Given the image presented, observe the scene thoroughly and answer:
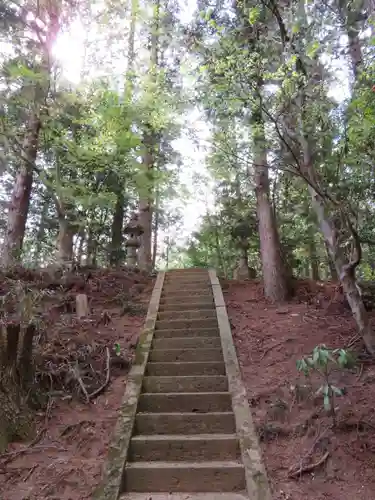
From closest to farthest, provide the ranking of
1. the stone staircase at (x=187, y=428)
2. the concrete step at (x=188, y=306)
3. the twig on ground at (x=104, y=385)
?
the stone staircase at (x=187, y=428) → the twig on ground at (x=104, y=385) → the concrete step at (x=188, y=306)

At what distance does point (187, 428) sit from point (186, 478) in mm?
754

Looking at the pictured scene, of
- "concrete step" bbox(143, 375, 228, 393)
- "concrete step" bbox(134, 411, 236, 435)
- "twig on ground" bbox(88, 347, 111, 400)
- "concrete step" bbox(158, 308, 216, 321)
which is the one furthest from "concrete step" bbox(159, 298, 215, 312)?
"concrete step" bbox(134, 411, 236, 435)

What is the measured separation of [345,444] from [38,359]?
3.88 meters

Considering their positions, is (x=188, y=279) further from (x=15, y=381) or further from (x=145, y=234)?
(x=15, y=381)

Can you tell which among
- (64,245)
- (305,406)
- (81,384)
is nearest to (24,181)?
(64,245)

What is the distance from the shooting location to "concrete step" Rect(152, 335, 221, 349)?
6.36m

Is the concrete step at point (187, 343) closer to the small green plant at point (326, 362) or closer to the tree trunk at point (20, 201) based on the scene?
the small green plant at point (326, 362)

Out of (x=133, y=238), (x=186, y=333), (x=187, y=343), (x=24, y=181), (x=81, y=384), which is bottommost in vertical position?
(x=81, y=384)

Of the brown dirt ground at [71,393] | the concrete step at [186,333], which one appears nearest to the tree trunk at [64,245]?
the brown dirt ground at [71,393]

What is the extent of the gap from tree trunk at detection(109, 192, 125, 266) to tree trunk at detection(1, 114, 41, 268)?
3707 mm

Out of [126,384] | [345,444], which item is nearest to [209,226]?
[126,384]

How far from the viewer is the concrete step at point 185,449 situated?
414cm

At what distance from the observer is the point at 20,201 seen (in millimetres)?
10422

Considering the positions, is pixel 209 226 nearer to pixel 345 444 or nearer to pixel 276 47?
pixel 276 47
